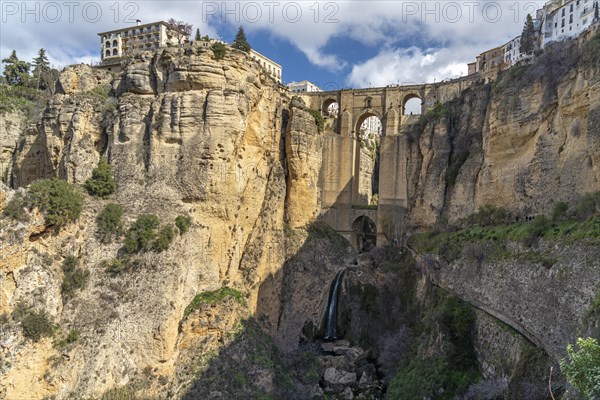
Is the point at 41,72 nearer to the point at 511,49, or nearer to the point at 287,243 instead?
the point at 287,243

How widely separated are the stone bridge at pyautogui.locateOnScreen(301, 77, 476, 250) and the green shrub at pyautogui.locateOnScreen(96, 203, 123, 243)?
53.3 ft

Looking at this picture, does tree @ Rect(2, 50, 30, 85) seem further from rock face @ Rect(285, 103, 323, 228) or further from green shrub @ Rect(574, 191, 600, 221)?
green shrub @ Rect(574, 191, 600, 221)

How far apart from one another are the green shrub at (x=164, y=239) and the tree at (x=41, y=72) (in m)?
24.3

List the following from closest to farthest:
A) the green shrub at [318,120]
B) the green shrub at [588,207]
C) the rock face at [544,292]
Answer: the rock face at [544,292] < the green shrub at [588,207] < the green shrub at [318,120]

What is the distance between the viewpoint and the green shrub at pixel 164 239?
23.7 m

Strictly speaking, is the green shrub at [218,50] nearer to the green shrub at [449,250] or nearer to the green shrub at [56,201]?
the green shrub at [56,201]

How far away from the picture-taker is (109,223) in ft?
77.2

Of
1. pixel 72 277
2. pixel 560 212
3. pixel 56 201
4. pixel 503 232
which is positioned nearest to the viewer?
pixel 560 212

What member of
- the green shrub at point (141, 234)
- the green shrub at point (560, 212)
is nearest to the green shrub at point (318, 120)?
the green shrub at point (141, 234)

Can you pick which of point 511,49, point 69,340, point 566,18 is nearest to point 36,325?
point 69,340

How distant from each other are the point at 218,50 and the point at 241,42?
12.3 meters

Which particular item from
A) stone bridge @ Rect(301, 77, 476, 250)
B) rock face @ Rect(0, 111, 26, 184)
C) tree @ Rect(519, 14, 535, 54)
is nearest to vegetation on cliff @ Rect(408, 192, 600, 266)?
stone bridge @ Rect(301, 77, 476, 250)

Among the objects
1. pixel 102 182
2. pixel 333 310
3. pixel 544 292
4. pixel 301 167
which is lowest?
pixel 333 310

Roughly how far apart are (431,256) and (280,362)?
10.4 m
